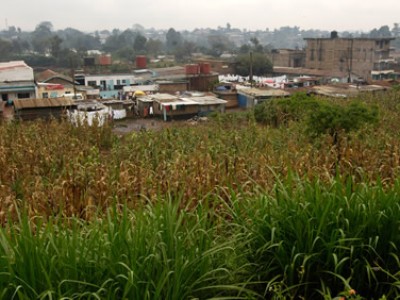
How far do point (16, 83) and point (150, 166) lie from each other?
20852 mm

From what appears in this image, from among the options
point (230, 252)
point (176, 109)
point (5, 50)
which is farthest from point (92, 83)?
point (5, 50)

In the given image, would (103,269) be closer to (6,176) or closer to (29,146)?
(6,176)

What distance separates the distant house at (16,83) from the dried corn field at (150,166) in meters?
14.1

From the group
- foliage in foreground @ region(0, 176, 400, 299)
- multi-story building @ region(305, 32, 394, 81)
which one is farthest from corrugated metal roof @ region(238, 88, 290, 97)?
foliage in foreground @ region(0, 176, 400, 299)

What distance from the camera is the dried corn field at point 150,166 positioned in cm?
516

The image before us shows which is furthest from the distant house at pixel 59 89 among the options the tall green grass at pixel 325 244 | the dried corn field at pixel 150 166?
the tall green grass at pixel 325 244

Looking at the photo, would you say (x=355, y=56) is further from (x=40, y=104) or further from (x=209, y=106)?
(x=40, y=104)

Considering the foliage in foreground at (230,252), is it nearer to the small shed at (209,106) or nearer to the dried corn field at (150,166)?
the dried corn field at (150,166)

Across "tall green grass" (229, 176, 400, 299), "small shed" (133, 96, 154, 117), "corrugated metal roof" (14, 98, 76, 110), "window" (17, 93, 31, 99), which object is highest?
"tall green grass" (229, 176, 400, 299)

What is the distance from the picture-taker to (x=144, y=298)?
91.8 inches

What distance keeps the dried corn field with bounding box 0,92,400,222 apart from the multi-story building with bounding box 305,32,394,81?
3258cm

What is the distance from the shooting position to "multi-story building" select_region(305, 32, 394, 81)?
41.8 m

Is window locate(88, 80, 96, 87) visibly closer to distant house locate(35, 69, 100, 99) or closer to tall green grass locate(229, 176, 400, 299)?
distant house locate(35, 69, 100, 99)

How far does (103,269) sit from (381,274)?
72.2 inches
